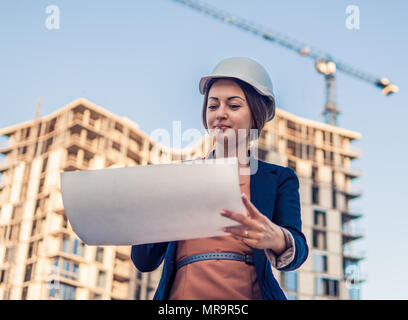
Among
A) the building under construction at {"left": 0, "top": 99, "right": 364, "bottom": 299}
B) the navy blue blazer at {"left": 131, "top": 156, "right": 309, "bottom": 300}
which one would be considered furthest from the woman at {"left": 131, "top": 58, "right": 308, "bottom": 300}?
the building under construction at {"left": 0, "top": 99, "right": 364, "bottom": 299}

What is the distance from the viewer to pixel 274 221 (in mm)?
2107

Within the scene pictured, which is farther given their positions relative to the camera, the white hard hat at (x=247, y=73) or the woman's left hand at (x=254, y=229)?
the white hard hat at (x=247, y=73)

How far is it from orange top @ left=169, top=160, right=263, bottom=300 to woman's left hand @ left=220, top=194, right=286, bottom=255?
0.23m

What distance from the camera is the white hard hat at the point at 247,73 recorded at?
7.47ft

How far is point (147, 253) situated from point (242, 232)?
574 millimetres

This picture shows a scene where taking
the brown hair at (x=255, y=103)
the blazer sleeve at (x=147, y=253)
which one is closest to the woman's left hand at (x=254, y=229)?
the blazer sleeve at (x=147, y=253)

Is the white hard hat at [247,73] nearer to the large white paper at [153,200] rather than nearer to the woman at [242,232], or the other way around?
the woman at [242,232]

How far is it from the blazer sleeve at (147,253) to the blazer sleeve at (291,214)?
17.7 inches

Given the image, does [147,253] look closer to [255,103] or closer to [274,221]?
[274,221]

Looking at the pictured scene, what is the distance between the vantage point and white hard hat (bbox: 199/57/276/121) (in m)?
2.28

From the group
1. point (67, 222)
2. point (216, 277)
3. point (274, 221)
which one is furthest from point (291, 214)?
point (67, 222)

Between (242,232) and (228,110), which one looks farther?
(228,110)
